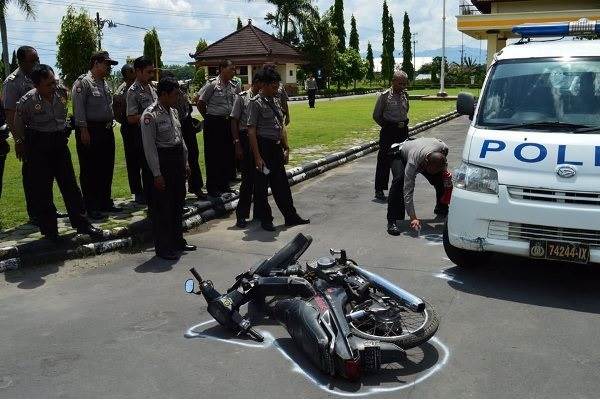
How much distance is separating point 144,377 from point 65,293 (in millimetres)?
1935

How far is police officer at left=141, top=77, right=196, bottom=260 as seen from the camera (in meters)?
6.11

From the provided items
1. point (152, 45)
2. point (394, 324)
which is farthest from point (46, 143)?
point (152, 45)

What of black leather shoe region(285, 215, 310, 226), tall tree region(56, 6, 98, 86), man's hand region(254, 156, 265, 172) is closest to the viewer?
man's hand region(254, 156, 265, 172)

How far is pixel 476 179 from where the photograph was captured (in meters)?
5.27

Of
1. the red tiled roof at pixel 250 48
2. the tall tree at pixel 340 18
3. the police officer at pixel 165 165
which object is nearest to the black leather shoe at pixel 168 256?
the police officer at pixel 165 165

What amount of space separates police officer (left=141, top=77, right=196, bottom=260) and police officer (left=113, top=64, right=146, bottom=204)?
1.63 m

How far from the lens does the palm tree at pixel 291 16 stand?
166 feet

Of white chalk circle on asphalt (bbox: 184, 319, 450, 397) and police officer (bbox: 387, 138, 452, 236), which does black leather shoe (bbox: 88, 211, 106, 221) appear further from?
police officer (bbox: 387, 138, 452, 236)

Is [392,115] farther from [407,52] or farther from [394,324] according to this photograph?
[407,52]

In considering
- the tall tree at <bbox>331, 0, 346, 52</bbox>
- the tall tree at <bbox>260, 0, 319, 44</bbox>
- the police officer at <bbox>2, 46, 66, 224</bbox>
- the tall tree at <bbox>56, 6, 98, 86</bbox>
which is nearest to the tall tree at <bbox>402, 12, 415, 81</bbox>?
the tall tree at <bbox>331, 0, 346, 52</bbox>

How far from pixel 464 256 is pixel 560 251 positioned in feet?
3.22

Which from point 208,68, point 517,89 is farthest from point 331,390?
point 208,68

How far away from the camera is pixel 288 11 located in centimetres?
5109

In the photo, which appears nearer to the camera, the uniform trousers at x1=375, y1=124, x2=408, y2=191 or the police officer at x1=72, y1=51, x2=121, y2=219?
the police officer at x1=72, y1=51, x2=121, y2=219
